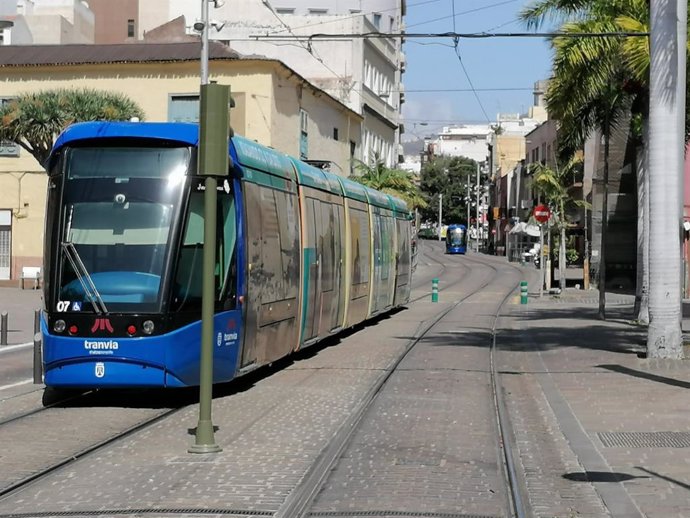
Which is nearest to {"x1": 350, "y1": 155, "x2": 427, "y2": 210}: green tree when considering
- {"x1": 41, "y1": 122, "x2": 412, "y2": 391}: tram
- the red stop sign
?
the red stop sign

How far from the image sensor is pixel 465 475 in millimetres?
9109

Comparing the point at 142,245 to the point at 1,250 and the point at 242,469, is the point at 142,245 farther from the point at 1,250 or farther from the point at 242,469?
the point at 1,250

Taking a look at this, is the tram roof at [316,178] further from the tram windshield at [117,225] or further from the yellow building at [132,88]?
the yellow building at [132,88]

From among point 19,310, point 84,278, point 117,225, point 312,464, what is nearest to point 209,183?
point 312,464

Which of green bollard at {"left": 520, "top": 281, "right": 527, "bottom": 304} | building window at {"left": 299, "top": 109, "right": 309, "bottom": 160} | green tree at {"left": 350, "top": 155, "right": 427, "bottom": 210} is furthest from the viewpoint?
green tree at {"left": 350, "top": 155, "right": 427, "bottom": 210}

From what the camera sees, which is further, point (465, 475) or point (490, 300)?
point (490, 300)

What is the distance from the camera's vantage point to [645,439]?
1102 cm

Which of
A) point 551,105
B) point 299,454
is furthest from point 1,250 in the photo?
point 299,454

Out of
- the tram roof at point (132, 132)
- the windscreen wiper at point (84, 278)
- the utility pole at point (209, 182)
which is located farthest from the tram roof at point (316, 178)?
the utility pole at point (209, 182)

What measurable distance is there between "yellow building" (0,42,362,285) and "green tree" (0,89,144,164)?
8127mm

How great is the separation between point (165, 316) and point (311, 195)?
20.6 ft

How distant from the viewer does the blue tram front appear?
40.8ft

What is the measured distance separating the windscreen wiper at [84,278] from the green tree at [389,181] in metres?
44.1

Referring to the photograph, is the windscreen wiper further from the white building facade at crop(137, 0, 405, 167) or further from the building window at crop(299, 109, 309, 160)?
the white building facade at crop(137, 0, 405, 167)
